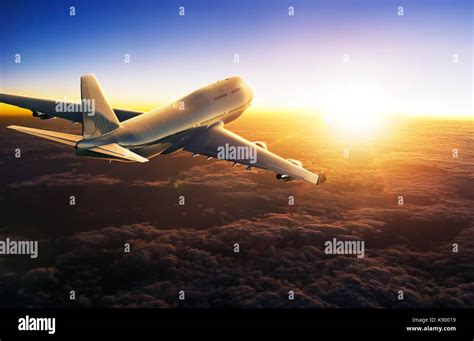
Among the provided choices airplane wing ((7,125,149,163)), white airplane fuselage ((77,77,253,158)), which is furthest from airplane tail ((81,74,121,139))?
airplane wing ((7,125,149,163))

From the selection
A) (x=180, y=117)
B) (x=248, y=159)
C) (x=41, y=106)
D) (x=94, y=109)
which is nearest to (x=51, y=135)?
(x=94, y=109)

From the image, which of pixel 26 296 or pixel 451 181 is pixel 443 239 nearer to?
pixel 451 181

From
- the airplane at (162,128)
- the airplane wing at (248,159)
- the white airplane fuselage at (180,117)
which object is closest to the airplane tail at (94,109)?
the airplane at (162,128)

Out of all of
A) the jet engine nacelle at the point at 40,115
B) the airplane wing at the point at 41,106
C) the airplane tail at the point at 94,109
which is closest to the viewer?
the airplane tail at the point at 94,109

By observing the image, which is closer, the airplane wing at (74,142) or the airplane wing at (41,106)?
the airplane wing at (74,142)

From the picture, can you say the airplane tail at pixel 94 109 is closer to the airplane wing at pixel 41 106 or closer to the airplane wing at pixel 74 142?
the airplane wing at pixel 74 142

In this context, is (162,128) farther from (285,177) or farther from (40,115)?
(40,115)

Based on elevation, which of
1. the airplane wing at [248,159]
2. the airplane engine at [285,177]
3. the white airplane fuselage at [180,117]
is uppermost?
the white airplane fuselage at [180,117]
